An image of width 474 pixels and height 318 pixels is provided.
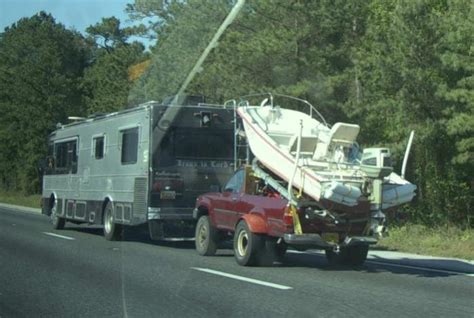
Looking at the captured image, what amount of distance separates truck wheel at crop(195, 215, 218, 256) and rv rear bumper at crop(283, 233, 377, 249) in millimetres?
2593

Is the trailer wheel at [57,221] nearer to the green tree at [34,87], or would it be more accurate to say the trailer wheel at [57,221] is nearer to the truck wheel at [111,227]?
the truck wheel at [111,227]

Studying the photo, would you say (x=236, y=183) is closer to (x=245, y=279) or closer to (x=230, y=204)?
(x=230, y=204)

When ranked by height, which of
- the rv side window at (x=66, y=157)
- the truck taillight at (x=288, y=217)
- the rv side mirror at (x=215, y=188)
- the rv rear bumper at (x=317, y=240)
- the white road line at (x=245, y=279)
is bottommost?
the white road line at (x=245, y=279)

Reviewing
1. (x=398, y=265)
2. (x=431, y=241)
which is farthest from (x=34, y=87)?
(x=398, y=265)

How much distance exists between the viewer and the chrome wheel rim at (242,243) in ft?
43.6

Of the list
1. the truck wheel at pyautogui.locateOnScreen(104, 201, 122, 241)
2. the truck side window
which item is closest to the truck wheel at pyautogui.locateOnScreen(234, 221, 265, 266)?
the truck side window

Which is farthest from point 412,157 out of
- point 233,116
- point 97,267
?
point 97,267

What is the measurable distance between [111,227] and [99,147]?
243cm

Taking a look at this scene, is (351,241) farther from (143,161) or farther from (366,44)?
(366,44)

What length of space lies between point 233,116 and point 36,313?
30.2 feet

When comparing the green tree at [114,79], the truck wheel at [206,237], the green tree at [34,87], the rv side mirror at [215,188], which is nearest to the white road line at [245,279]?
the truck wheel at [206,237]

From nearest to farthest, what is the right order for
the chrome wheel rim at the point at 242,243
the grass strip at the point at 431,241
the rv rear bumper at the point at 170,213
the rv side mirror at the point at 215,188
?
A: the chrome wheel rim at the point at 242,243, the rv rear bumper at the point at 170,213, the grass strip at the point at 431,241, the rv side mirror at the point at 215,188

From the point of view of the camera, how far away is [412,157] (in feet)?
76.3

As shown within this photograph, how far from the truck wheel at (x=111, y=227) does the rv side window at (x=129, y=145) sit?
153 cm
